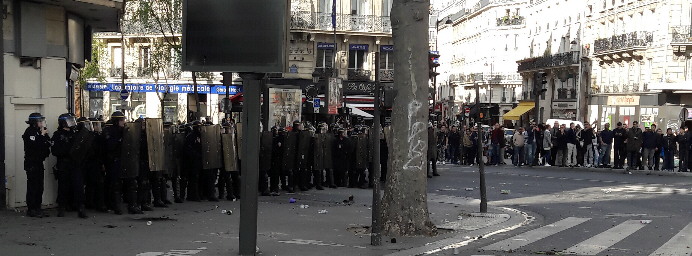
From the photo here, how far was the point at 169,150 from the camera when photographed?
16.5m

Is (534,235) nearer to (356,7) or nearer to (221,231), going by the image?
(221,231)

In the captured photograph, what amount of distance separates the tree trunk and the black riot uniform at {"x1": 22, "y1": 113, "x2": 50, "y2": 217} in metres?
5.27

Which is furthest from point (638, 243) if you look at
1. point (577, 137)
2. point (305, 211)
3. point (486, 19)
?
point (486, 19)

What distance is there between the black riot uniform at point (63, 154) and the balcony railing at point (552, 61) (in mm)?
61018

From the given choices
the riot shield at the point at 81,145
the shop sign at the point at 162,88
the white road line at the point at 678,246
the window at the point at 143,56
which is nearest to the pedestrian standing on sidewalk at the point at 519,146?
the white road line at the point at 678,246

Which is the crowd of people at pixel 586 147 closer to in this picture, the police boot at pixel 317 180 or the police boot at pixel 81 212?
the police boot at pixel 317 180

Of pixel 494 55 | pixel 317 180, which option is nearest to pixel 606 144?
pixel 317 180

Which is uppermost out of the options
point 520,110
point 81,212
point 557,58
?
point 557,58

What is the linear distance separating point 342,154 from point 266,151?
9.60 ft

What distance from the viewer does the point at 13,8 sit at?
1491 centimetres

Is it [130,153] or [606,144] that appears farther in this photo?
[606,144]

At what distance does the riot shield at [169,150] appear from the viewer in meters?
16.3

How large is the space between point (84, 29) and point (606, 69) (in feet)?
173

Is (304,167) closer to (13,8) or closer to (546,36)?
(13,8)
